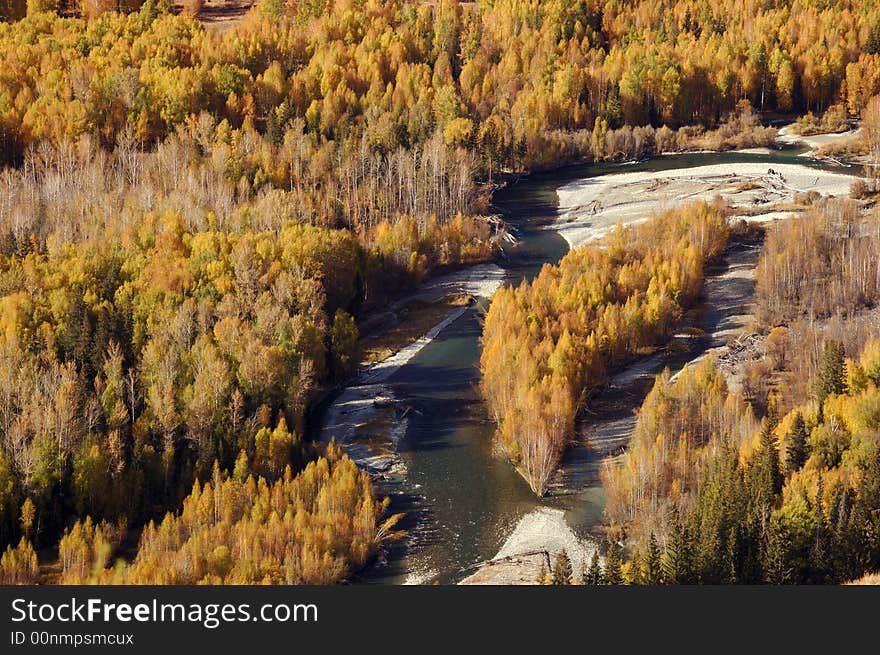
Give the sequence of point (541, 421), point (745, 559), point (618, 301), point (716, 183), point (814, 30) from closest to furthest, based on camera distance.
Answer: point (745, 559)
point (541, 421)
point (618, 301)
point (716, 183)
point (814, 30)

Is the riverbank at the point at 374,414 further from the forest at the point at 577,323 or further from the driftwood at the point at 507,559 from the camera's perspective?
the driftwood at the point at 507,559

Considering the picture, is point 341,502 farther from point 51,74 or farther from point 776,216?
point 51,74

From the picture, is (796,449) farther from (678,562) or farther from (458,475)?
(458,475)

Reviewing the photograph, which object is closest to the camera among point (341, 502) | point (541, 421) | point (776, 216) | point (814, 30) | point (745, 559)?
point (745, 559)

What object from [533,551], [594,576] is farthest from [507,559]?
[594,576]

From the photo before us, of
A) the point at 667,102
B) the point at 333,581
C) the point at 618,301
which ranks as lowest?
the point at 333,581

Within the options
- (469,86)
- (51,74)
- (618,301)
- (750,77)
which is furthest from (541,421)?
(750,77)
